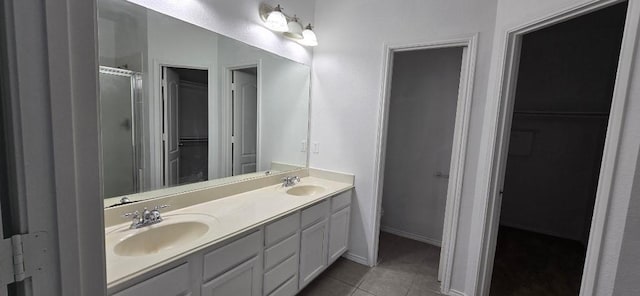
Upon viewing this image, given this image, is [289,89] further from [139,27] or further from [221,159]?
[139,27]

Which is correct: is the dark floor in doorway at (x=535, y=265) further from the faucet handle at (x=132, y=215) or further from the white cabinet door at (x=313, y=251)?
the faucet handle at (x=132, y=215)

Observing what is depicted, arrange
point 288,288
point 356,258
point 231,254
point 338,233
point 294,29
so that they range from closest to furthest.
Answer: point 231,254 → point 288,288 → point 294,29 → point 338,233 → point 356,258

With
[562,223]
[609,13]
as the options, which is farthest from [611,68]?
[562,223]

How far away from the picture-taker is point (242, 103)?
85.6 inches

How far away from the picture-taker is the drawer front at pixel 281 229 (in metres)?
1.59

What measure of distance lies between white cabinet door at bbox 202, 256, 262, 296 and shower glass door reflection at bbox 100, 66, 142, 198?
0.72 metres

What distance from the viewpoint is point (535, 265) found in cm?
261

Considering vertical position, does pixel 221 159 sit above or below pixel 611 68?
below

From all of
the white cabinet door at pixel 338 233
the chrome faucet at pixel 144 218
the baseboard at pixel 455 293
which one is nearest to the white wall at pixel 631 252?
the baseboard at pixel 455 293

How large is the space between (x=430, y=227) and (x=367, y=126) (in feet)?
5.24

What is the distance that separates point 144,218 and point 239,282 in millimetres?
620

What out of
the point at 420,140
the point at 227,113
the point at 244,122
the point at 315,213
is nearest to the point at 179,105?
the point at 227,113

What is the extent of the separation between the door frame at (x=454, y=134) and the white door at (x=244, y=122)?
3.68 ft

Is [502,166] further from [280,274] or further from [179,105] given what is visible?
[179,105]
